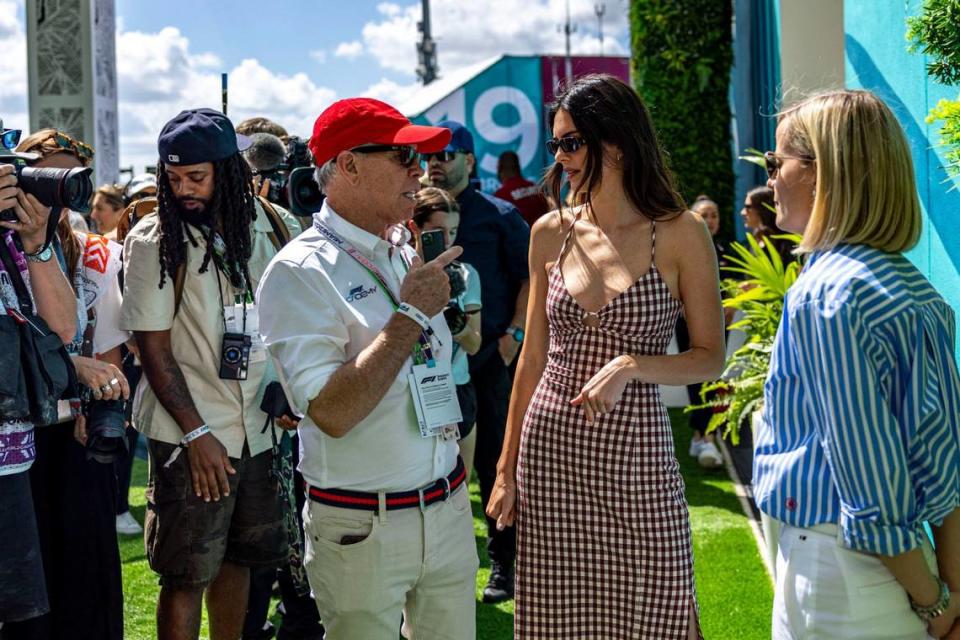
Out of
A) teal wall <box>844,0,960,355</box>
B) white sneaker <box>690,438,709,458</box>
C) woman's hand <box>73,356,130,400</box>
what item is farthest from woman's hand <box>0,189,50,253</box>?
white sneaker <box>690,438,709,458</box>

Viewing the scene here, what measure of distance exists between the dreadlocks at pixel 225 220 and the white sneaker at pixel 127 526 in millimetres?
3714

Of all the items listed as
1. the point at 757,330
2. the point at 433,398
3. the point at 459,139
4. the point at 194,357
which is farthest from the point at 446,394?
the point at 459,139

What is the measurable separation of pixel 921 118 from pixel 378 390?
2.68m

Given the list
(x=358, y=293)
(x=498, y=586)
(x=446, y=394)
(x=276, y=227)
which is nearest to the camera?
(x=358, y=293)

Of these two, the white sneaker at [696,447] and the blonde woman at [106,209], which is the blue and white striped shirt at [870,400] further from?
the blonde woman at [106,209]

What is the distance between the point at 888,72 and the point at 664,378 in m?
2.57

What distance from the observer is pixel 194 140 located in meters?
3.61

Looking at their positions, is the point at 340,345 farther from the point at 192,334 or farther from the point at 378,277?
the point at 192,334

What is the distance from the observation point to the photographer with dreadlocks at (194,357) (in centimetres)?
356

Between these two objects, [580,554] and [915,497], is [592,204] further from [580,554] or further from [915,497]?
[915,497]

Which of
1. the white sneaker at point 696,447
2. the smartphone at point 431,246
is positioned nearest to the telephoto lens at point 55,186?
the smartphone at point 431,246

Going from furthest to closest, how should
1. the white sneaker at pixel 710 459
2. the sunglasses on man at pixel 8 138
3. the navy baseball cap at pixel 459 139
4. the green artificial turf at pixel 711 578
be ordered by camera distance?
the white sneaker at pixel 710 459 → the navy baseball cap at pixel 459 139 → the green artificial turf at pixel 711 578 → the sunglasses on man at pixel 8 138

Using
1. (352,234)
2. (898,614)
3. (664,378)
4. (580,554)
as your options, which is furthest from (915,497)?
(352,234)

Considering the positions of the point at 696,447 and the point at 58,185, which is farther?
the point at 696,447
